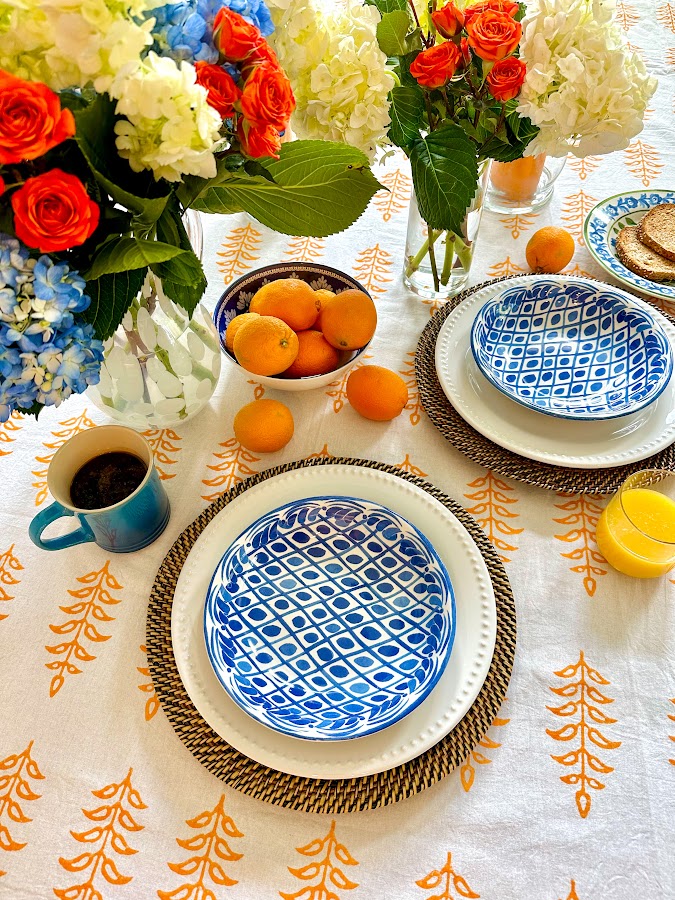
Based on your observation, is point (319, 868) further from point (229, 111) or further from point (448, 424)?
point (229, 111)

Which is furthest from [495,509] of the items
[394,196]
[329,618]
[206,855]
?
[394,196]

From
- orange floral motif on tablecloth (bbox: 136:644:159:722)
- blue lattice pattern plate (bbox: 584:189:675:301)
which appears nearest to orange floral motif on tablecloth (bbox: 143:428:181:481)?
orange floral motif on tablecloth (bbox: 136:644:159:722)

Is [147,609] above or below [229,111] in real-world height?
below

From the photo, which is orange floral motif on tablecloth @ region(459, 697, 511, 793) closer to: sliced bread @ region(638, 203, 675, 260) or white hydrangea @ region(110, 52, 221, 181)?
white hydrangea @ region(110, 52, 221, 181)

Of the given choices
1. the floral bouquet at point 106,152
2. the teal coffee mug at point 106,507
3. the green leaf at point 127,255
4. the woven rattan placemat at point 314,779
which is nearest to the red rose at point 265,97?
the floral bouquet at point 106,152

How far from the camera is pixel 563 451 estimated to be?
0.83 meters

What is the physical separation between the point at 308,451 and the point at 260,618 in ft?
0.85

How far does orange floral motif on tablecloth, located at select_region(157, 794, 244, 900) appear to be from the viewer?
1.87ft

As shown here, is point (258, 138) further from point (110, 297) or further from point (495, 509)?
point (495, 509)

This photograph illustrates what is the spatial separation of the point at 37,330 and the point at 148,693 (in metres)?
0.40

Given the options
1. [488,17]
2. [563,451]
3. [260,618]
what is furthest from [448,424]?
[488,17]

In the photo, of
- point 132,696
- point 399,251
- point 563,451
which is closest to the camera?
point 132,696

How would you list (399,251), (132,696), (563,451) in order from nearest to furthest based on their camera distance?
(132,696), (563,451), (399,251)

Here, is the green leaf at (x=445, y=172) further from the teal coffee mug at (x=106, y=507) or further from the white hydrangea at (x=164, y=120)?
the teal coffee mug at (x=106, y=507)
